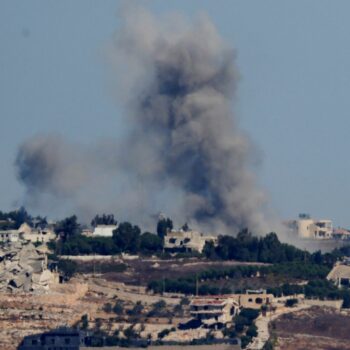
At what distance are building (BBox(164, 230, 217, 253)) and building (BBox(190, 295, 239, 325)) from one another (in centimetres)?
1787

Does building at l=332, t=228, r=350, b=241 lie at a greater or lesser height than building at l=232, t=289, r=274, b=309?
greater

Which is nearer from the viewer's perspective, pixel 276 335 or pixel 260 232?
pixel 276 335

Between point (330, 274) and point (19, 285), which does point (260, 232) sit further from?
point (19, 285)

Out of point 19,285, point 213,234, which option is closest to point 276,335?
point 19,285

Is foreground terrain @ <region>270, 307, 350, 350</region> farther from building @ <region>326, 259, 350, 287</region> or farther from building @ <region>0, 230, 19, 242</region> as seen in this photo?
building @ <region>0, 230, 19, 242</region>

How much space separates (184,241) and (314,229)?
2840cm

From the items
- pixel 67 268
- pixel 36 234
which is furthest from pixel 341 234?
pixel 67 268

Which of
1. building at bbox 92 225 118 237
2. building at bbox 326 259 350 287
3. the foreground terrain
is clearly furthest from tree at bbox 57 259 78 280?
building at bbox 92 225 118 237

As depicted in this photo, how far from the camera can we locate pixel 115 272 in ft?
370

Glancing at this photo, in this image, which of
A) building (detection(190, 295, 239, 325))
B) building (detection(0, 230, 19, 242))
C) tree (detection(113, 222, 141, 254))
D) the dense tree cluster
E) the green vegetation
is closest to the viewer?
building (detection(190, 295, 239, 325))

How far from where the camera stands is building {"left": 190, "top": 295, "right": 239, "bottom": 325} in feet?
332

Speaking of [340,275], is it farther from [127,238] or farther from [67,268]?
[67,268]

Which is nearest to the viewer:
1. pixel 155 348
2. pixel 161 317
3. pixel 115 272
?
pixel 155 348

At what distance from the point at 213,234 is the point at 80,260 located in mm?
13285
